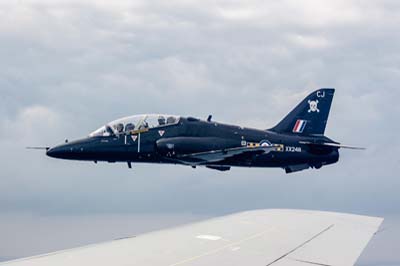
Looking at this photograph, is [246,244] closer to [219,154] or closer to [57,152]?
[57,152]

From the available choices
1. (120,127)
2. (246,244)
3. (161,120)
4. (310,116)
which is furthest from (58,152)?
(246,244)

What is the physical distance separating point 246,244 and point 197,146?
40467 millimetres

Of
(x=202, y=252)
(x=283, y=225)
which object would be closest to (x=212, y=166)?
(x=283, y=225)

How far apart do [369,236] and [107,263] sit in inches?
267

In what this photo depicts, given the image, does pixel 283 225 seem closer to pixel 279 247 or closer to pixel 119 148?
pixel 279 247

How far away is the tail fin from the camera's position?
63.8 metres

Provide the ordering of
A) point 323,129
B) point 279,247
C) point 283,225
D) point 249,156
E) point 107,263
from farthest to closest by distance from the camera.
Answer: point 323,129, point 249,156, point 283,225, point 279,247, point 107,263

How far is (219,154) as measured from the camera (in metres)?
55.5

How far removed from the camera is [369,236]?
610 inches

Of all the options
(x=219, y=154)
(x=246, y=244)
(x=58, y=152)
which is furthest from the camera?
(x=219, y=154)

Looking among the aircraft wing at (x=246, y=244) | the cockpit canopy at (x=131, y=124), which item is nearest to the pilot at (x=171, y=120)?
the cockpit canopy at (x=131, y=124)

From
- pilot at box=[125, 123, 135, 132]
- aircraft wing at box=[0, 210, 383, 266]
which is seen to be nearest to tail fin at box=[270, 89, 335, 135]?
pilot at box=[125, 123, 135, 132]

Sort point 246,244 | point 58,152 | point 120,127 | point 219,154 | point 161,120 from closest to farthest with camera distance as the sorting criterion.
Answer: point 246,244
point 58,152
point 120,127
point 161,120
point 219,154

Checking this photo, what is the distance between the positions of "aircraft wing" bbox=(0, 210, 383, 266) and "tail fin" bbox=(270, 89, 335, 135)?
46090 mm
